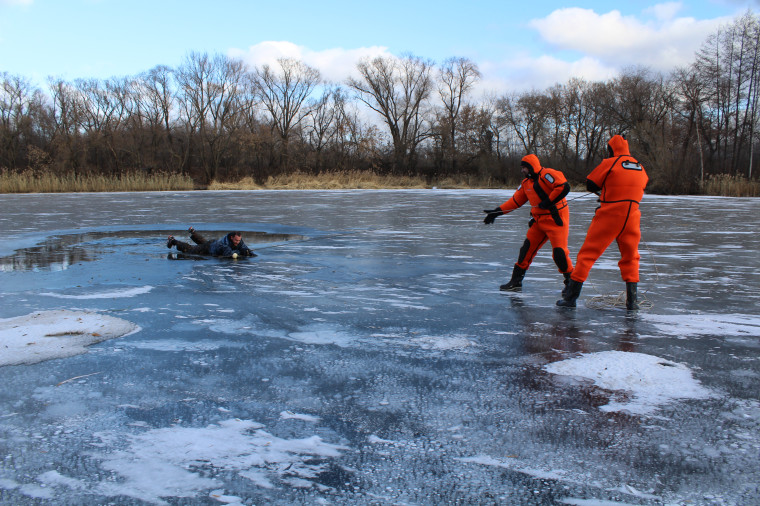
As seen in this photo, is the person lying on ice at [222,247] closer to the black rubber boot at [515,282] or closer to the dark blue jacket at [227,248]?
the dark blue jacket at [227,248]

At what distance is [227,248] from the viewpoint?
8.50 m

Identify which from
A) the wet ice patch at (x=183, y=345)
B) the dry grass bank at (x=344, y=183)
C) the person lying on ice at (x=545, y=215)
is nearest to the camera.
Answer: the wet ice patch at (x=183, y=345)

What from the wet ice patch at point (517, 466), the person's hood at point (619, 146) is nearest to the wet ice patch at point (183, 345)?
the wet ice patch at point (517, 466)

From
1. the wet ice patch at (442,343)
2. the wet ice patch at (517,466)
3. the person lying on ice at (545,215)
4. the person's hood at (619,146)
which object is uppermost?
the person's hood at (619,146)

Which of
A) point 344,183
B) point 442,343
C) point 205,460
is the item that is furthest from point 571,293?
point 344,183

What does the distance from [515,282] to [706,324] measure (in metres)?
1.91

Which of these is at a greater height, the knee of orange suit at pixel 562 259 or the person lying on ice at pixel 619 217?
the person lying on ice at pixel 619 217

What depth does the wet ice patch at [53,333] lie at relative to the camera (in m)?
3.89

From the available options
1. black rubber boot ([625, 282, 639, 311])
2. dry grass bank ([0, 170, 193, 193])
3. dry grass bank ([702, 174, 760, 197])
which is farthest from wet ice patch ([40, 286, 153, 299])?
dry grass bank ([0, 170, 193, 193])

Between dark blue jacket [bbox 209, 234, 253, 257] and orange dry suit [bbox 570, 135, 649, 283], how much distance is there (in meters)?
4.94

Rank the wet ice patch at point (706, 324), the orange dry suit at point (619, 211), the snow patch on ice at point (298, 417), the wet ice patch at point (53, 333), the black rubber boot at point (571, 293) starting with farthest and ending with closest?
the black rubber boot at point (571, 293) → the orange dry suit at point (619, 211) → the wet ice patch at point (706, 324) → the wet ice patch at point (53, 333) → the snow patch on ice at point (298, 417)

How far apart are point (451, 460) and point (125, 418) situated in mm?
1609

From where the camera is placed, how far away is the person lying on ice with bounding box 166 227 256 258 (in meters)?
8.40

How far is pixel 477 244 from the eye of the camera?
10117 mm
